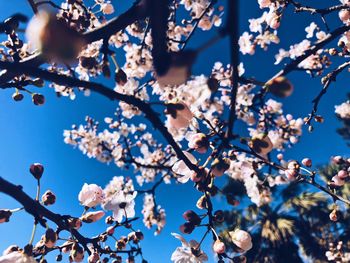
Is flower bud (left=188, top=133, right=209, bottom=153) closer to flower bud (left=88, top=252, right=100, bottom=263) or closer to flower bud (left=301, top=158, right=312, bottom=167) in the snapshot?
flower bud (left=88, top=252, right=100, bottom=263)

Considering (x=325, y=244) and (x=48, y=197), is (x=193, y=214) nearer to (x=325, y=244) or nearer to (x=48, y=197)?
(x=48, y=197)

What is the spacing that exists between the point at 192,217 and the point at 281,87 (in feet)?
2.65

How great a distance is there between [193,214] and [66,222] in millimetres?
552

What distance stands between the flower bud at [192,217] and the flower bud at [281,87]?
78 centimetres

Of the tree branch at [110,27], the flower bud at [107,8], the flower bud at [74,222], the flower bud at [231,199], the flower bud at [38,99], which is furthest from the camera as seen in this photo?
the flower bud at [107,8]

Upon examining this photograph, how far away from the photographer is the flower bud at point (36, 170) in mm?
1422

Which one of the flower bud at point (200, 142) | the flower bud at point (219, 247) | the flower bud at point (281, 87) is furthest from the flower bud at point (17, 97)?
the flower bud at point (281, 87)

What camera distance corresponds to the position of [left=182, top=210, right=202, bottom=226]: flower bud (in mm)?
1376

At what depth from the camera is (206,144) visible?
121cm

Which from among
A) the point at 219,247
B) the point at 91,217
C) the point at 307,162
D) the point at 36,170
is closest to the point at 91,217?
the point at 91,217

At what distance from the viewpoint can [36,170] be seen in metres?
1.43

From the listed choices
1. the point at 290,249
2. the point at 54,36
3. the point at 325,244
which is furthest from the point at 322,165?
the point at 54,36

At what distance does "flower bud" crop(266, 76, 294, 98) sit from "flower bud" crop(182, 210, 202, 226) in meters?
0.78

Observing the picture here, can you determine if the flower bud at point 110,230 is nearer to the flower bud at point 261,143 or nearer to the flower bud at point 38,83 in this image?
the flower bud at point 38,83
